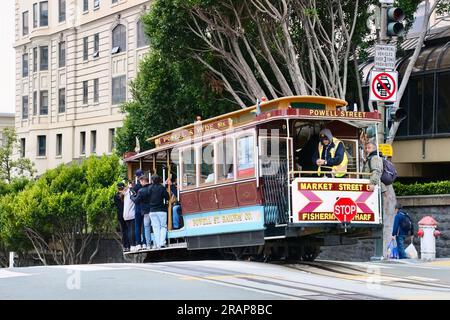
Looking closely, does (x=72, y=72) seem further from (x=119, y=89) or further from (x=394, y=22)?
(x=394, y=22)

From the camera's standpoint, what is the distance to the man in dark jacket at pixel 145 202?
20719mm

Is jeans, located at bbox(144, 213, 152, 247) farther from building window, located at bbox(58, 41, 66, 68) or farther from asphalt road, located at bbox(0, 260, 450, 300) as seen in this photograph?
building window, located at bbox(58, 41, 66, 68)

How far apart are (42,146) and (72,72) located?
19.8 ft

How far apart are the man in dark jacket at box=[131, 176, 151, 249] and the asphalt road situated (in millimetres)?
4205

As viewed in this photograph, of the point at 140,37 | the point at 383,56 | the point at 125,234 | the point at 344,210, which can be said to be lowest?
the point at 125,234

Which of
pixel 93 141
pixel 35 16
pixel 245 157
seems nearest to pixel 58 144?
pixel 93 141

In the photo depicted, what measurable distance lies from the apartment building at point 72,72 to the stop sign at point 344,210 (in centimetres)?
3495

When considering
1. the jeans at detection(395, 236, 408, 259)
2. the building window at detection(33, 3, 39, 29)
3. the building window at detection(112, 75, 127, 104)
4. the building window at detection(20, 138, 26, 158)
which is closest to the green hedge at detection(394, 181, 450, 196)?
the jeans at detection(395, 236, 408, 259)

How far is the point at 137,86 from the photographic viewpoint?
119 ft

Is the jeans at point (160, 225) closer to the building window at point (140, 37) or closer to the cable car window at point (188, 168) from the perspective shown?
the cable car window at point (188, 168)

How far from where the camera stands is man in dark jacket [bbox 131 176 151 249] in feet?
68.0

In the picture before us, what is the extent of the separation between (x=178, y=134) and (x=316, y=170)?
446 centimetres

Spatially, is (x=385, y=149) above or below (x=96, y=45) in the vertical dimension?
below

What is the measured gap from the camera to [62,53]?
6112 cm
